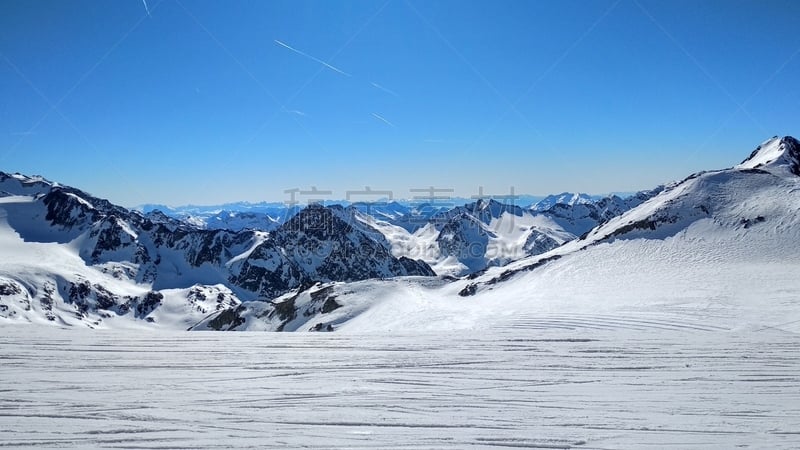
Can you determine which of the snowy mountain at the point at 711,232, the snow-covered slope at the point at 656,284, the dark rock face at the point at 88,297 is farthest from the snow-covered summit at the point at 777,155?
the dark rock face at the point at 88,297

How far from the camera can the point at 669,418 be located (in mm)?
7344

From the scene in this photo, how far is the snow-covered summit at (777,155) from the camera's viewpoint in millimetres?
59438

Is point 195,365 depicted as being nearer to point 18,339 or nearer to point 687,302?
point 18,339

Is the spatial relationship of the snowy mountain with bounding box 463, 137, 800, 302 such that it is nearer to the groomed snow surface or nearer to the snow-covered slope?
the snow-covered slope

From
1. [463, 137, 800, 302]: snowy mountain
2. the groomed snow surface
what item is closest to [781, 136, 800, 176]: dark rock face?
[463, 137, 800, 302]: snowy mountain

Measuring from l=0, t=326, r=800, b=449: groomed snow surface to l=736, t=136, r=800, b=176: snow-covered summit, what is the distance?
62.7m

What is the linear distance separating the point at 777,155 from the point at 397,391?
78.3 meters

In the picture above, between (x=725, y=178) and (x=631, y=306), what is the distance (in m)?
45.7

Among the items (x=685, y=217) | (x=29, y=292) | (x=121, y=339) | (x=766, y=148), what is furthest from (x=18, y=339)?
(x=29, y=292)

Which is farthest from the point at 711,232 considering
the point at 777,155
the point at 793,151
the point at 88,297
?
the point at 88,297

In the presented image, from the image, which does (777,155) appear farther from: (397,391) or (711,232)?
(397,391)

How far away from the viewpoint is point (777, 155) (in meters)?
63.6

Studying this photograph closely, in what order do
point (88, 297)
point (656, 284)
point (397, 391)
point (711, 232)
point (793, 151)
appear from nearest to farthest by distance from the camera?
1. point (397, 391)
2. point (656, 284)
3. point (711, 232)
4. point (793, 151)
5. point (88, 297)

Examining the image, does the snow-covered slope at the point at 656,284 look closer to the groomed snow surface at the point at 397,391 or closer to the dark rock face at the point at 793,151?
the dark rock face at the point at 793,151
